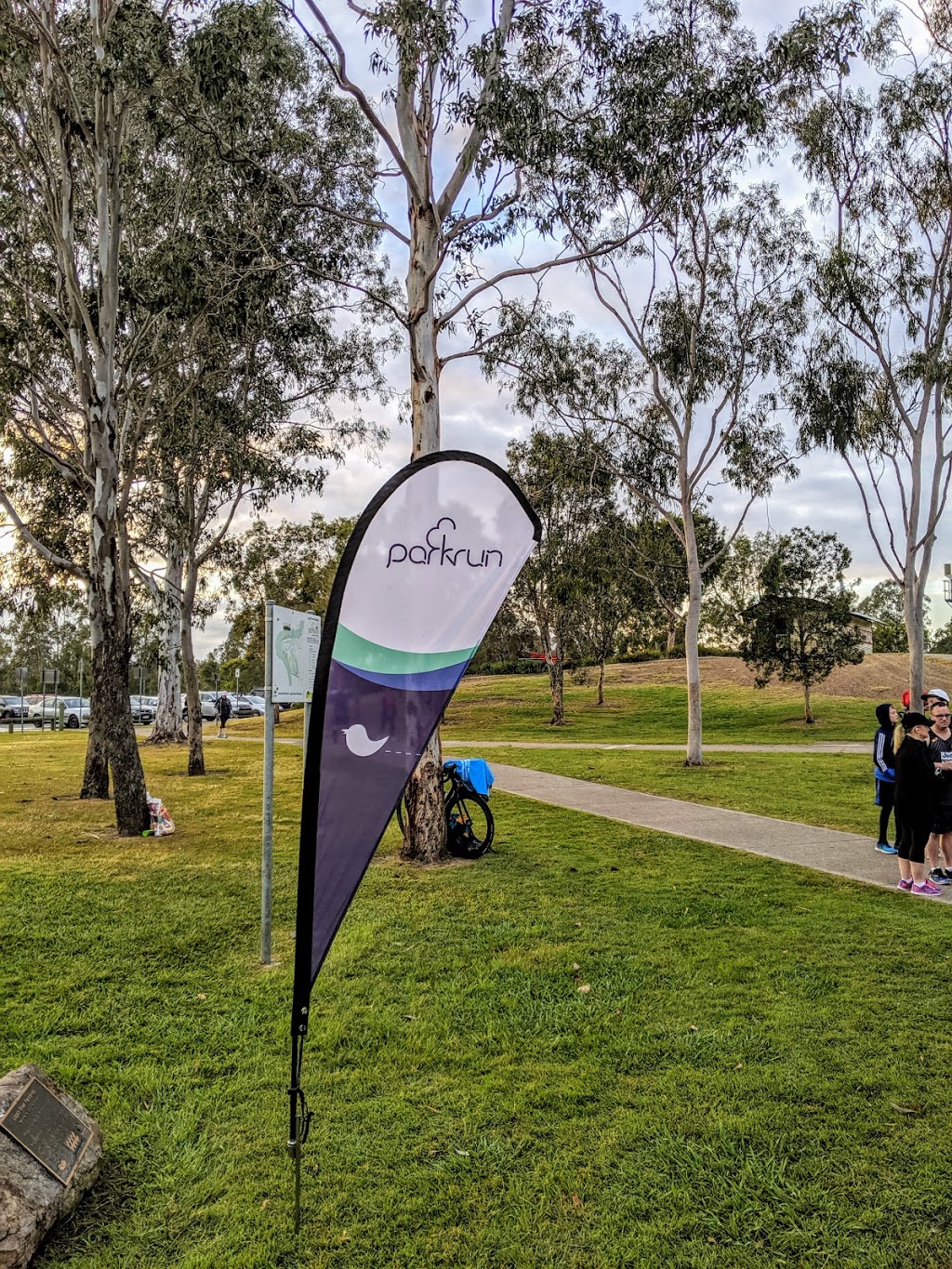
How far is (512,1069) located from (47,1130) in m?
2.01

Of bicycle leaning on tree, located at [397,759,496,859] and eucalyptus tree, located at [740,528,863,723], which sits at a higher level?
eucalyptus tree, located at [740,528,863,723]

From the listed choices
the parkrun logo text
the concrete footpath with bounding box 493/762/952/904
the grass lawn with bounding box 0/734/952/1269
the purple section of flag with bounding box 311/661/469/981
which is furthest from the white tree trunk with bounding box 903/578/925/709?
the purple section of flag with bounding box 311/661/469/981

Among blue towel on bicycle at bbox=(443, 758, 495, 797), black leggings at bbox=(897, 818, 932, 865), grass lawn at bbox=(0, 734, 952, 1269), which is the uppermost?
blue towel on bicycle at bbox=(443, 758, 495, 797)

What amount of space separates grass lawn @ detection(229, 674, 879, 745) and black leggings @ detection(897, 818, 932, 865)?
19.9 metres

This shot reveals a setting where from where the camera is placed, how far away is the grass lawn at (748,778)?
465 inches

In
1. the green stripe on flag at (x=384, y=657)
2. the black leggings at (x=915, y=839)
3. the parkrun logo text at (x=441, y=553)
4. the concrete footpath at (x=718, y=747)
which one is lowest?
the concrete footpath at (x=718, y=747)

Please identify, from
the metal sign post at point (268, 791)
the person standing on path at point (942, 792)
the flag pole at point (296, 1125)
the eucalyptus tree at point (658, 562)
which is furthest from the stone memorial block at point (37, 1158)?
the eucalyptus tree at point (658, 562)

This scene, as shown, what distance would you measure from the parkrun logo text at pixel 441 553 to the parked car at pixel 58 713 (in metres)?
40.5

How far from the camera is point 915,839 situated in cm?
705

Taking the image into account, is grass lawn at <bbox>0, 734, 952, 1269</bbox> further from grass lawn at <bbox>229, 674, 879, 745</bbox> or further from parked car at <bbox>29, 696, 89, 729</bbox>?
parked car at <bbox>29, 696, 89, 729</bbox>

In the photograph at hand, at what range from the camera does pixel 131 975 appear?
209 inches

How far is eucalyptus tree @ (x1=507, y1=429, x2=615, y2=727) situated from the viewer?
19375 mm

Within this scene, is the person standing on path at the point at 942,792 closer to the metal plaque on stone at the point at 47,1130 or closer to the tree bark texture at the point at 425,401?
the tree bark texture at the point at 425,401

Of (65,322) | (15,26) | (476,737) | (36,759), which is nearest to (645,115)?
(15,26)
